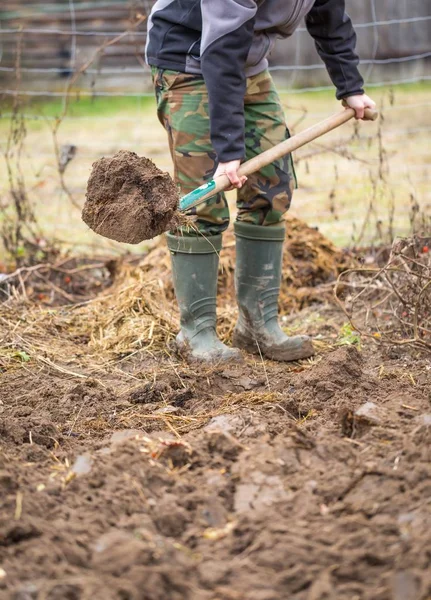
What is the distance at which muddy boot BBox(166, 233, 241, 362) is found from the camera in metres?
3.98

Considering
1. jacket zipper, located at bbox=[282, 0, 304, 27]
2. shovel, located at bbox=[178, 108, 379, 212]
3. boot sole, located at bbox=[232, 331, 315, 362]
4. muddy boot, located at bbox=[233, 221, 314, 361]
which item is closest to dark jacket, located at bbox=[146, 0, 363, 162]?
jacket zipper, located at bbox=[282, 0, 304, 27]

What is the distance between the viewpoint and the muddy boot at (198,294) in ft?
13.0

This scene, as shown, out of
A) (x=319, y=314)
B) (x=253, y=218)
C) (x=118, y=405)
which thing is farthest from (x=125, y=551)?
(x=319, y=314)

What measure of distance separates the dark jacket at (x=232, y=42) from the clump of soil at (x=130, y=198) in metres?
0.29

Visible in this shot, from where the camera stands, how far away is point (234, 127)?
3465 mm

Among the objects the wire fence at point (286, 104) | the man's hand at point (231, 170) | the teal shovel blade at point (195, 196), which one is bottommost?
the wire fence at point (286, 104)

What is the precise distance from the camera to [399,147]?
891cm

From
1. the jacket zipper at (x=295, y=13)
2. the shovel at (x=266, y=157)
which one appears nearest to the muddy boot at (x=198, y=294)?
the shovel at (x=266, y=157)

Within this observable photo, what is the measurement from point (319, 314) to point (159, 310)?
963 mm

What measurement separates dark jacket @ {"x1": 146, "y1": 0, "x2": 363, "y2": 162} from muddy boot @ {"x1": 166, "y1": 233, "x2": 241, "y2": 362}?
60cm

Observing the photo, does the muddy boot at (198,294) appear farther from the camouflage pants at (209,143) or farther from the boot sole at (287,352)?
the boot sole at (287,352)

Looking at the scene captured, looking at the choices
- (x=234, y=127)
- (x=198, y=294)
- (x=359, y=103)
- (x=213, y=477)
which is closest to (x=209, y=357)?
(x=198, y=294)

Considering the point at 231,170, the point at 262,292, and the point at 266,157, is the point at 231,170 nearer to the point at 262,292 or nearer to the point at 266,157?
the point at 266,157

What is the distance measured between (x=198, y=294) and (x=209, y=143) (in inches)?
28.2
